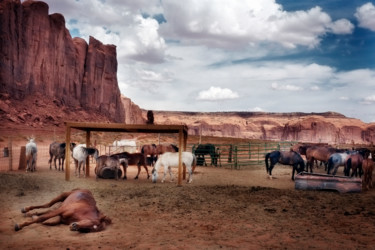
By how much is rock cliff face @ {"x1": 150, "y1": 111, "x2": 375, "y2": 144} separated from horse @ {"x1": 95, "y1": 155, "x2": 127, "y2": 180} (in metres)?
51.8

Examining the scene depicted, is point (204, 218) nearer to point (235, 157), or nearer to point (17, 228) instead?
point (17, 228)

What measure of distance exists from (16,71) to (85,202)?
2402 inches

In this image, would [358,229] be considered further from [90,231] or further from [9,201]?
[9,201]

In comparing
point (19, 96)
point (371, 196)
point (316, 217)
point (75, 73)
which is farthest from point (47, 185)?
→ point (75, 73)

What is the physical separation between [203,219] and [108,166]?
8.92 metres

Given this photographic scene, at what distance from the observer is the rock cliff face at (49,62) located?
6031cm

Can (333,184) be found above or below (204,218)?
above

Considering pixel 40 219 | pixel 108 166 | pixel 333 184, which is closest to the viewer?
pixel 40 219

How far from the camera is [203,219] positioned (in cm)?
908

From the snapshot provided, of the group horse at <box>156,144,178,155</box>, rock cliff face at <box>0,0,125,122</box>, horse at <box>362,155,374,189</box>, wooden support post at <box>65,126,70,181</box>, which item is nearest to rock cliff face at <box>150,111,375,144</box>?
rock cliff face at <box>0,0,125,122</box>


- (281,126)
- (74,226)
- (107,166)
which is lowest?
(74,226)

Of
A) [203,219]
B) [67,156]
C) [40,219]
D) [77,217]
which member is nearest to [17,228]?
[40,219]

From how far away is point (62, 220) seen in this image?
311 inches

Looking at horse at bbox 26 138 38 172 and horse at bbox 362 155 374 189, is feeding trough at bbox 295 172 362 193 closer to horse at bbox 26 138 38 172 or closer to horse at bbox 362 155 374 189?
horse at bbox 362 155 374 189
